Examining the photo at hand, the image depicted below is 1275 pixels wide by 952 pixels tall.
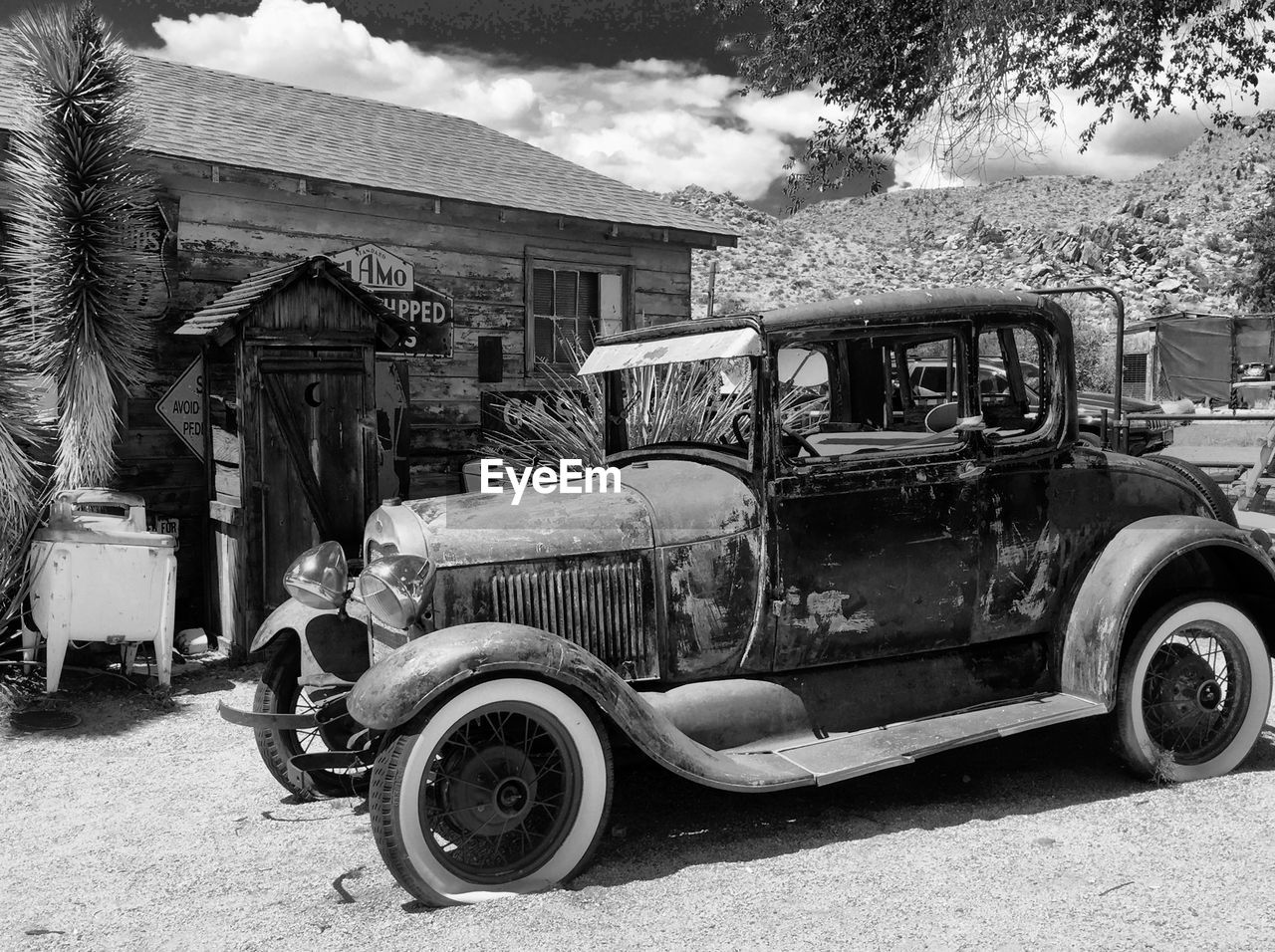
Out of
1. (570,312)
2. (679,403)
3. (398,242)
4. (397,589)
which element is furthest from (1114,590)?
(570,312)

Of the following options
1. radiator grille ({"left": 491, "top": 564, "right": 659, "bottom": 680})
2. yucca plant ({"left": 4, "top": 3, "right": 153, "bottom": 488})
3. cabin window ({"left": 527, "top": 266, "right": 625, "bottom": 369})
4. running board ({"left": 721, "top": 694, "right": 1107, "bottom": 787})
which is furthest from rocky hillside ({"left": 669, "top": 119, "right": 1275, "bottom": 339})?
radiator grille ({"left": 491, "top": 564, "right": 659, "bottom": 680})

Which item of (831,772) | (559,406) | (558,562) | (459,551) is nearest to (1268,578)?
(831,772)

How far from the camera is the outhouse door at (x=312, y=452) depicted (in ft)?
22.0

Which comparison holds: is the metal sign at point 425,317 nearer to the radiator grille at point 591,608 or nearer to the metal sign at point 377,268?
the metal sign at point 377,268

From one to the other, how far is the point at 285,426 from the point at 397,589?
354 centimetres

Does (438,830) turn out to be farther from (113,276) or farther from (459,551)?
(113,276)

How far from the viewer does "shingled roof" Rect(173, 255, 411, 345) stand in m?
6.52

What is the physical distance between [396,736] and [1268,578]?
3574mm

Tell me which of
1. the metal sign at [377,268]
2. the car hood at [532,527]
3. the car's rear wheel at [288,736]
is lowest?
the car's rear wheel at [288,736]

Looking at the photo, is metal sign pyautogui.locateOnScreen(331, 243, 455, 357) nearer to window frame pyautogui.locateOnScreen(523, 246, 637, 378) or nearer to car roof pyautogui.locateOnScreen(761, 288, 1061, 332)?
window frame pyautogui.locateOnScreen(523, 246, 637, 378)

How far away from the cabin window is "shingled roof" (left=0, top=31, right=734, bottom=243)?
641 mm

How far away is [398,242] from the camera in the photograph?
887 cm

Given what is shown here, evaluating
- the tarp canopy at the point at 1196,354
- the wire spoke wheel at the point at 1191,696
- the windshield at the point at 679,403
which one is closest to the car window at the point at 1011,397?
the wire spoke wheel at the point at 1191,696

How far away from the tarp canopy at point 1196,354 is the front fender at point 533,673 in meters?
25.6
